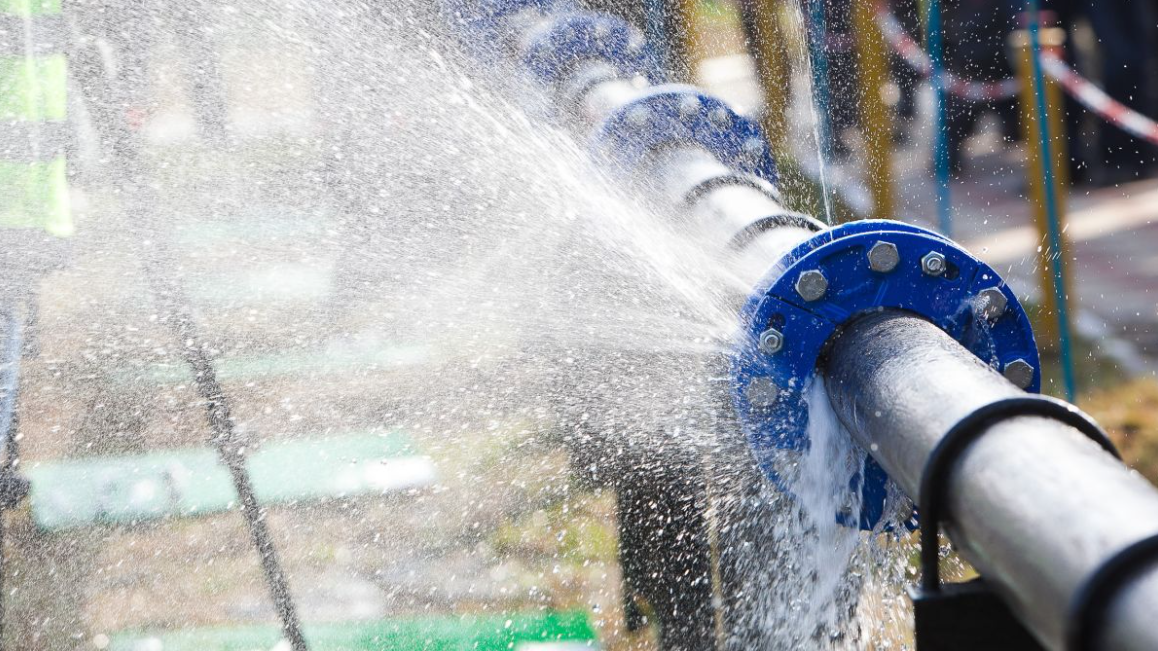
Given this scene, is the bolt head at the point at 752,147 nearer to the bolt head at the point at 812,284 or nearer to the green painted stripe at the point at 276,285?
the bolt head at the point at 812,284

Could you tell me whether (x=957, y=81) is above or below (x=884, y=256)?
above

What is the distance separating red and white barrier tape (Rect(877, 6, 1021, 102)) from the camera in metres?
7.09

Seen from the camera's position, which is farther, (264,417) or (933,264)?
(264,417)

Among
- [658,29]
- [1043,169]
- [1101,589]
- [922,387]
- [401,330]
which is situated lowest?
[1101,589]

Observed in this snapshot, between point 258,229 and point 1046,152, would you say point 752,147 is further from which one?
point 258,229

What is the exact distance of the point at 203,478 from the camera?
3.33 metres

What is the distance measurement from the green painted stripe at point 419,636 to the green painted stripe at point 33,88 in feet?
4.43

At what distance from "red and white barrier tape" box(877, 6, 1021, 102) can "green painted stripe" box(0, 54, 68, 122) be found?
16.7 ft

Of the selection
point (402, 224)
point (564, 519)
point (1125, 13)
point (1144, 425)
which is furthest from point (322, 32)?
point (1125, 13)

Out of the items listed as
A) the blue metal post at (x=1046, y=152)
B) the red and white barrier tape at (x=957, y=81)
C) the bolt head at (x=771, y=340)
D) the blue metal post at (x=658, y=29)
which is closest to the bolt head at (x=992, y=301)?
the bolt head at (x=771, y=340)

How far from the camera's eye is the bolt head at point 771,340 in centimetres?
145

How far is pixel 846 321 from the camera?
1.46m

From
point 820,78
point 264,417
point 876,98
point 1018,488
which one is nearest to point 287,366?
point 264,417

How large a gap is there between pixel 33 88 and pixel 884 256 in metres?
2.45
